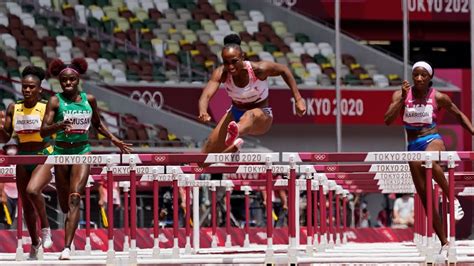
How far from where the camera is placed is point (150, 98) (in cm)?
3111

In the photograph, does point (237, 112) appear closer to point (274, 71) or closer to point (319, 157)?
point (274, 71)

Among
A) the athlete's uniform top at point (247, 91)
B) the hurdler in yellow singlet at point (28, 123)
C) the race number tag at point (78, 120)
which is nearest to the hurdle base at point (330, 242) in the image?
the athlete's uniform top at point (247, 91)

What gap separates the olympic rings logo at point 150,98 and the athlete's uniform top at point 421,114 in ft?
53.7

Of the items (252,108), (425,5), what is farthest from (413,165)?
(425,5)

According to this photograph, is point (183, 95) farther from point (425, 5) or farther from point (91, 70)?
point (425, 5)

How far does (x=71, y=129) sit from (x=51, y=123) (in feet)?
0.67

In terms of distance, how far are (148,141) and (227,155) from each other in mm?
14532

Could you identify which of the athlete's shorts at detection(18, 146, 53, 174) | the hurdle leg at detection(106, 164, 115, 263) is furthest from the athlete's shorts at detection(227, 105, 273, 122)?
the athlete's shorts at detection(18, 146, 53, 174)

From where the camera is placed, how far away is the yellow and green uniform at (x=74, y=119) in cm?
1408

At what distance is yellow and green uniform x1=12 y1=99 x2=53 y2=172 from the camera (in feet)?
48.4

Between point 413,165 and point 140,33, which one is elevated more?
point 140,33

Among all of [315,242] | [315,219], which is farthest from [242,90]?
[315,242]

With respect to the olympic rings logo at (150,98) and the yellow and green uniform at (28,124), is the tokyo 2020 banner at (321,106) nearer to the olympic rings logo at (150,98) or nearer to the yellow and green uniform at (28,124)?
the olympic rings logo at (150,98)

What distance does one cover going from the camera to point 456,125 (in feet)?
115
